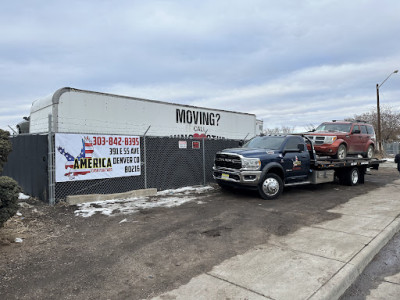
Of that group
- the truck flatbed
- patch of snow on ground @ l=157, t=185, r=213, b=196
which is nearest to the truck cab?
the truck flatbed

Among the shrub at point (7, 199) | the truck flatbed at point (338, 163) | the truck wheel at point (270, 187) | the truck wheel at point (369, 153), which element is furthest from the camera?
the truck wheel at point (369, 153)

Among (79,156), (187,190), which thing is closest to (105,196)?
(79,156)

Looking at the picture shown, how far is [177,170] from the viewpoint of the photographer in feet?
36.0

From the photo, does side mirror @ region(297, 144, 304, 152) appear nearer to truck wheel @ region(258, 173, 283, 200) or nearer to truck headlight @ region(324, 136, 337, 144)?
truck wheel @ region(258, 173, 283, 200)

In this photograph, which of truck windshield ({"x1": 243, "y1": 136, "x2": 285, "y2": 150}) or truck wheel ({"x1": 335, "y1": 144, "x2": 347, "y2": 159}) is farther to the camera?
truck wheel ({"x1": 335, "y1": 144, "x2": 347, "y2": 159})

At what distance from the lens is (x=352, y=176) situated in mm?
12172

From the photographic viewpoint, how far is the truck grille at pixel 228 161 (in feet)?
29.8

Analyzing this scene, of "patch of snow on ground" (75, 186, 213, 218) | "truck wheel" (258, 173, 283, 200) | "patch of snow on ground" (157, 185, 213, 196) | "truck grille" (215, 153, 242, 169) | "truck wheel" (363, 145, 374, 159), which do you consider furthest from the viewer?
"truck wheel" (363, 145, 374, 159)

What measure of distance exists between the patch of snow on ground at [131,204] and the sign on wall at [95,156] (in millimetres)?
890

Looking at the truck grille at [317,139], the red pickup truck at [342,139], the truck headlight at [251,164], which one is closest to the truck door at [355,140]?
the red pickup truck at [342,139]

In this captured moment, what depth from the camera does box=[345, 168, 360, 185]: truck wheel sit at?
12092 mm

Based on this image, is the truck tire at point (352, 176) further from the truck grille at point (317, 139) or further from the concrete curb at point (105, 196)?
the concrete curb at point (105, 196)

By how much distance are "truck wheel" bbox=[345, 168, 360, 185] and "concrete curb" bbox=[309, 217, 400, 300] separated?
269 inches

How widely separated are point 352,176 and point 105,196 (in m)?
9.54
